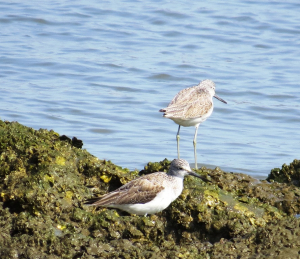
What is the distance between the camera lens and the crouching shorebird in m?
5.80

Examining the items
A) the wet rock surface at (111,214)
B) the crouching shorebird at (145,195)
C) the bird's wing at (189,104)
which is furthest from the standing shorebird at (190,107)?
the crouching shorebird at (145,195)

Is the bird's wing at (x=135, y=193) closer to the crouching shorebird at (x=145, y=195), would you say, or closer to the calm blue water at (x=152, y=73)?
the crouching shorebird at (x=145, y=195)

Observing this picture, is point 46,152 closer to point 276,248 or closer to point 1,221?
point 1,221

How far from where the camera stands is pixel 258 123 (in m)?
12.6

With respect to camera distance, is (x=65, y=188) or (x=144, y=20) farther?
(x=144, y=20)

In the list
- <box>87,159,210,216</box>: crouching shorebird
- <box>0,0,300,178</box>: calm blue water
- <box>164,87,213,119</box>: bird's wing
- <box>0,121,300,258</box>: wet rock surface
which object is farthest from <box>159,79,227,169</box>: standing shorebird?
<box>87,159,210,216</box>: crouching shorebird

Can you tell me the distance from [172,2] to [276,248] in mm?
17277

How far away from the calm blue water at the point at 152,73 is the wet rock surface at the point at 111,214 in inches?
147

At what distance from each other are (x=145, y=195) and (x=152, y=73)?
9.27 meters

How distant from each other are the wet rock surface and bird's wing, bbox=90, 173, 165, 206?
0.48 feet

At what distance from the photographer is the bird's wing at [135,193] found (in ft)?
18.9

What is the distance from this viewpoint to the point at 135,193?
594 centimetres

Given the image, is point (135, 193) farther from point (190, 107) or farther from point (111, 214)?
point (190, 107)

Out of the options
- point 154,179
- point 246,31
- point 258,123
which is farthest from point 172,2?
point 154,179
